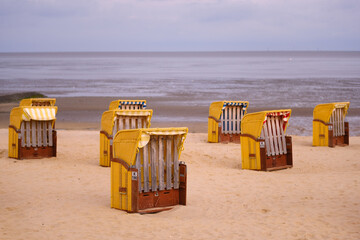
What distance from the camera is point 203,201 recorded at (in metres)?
9.81

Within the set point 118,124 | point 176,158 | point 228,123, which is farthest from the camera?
point 228,123

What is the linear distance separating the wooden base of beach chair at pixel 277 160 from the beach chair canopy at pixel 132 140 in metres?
4.13

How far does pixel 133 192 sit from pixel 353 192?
419 centimetres

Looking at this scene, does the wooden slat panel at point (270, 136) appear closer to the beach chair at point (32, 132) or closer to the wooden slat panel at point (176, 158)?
the wooden slat panel at point (176, 158)

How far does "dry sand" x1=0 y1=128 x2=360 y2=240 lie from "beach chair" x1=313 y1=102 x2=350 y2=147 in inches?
65.8

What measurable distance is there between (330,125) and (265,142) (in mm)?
4356

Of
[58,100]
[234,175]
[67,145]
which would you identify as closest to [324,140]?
[234,175]

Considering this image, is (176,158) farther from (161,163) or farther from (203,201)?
(203,201)

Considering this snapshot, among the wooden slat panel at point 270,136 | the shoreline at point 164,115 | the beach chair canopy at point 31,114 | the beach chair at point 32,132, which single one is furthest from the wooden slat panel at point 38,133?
the shoreline at point 164,115

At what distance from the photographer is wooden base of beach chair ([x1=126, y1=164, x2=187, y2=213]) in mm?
8727

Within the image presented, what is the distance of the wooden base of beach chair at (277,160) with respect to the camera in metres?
12.7

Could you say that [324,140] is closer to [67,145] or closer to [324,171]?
[324,171]

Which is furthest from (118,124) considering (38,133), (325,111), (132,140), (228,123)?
(325,111)

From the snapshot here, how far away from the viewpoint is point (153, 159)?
903cm
